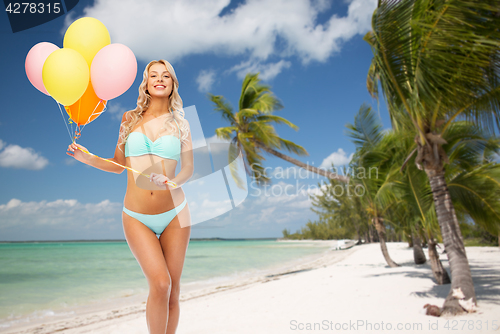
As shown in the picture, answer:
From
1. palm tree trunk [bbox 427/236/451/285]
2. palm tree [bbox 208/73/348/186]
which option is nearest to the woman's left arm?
palm tree trunk [bbox 427/236/451/285]

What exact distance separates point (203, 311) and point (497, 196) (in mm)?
5186

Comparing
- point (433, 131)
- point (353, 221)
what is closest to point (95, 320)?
point (433, 131)

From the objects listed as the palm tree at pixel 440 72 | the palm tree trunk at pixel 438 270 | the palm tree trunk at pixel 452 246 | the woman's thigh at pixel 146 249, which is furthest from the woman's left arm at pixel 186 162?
the palm tree trunk at pixel 438 270

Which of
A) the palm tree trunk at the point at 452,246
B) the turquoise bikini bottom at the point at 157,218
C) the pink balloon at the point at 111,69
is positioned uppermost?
the pink balloon at the point at 111,69

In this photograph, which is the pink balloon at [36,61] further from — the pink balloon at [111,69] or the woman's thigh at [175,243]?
the woman's thigh at [175,243]

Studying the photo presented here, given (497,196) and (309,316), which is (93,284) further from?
(497,196)

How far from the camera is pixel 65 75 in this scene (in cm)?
175

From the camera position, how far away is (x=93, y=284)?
9922 millimetres

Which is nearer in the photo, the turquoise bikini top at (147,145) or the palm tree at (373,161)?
the turquoise bikini top at (147,145)

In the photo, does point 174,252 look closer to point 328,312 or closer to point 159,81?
point 159,81

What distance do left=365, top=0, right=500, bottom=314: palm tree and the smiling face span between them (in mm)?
2805

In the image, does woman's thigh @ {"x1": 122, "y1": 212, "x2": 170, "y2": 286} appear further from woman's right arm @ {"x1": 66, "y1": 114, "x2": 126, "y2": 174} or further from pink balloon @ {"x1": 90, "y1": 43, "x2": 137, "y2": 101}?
pink balloon @ {"x1": 90, "y1": 43, "x2": 137, "y2": 101}

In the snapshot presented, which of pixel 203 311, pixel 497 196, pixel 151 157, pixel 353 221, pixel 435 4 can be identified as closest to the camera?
pixel 151 157

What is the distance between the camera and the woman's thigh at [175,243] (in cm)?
179
